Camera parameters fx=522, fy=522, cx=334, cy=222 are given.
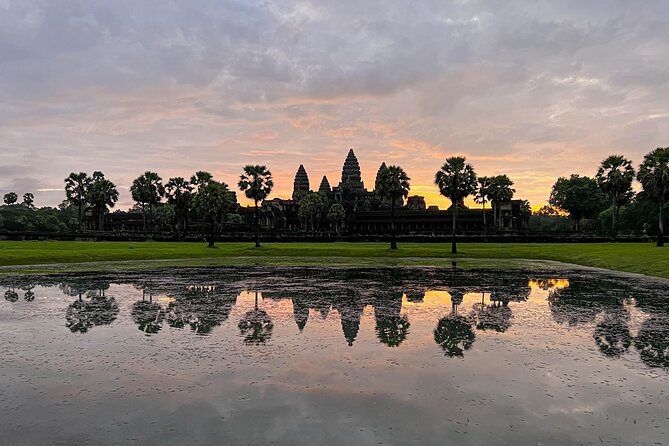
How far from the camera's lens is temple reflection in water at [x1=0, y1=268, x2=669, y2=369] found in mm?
13719

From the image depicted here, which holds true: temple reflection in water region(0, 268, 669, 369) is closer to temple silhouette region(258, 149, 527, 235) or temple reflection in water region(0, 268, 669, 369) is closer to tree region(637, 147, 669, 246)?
tree region(637, 147, 669, 246)

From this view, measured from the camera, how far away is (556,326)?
48.8ft

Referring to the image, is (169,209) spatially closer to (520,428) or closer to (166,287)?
(166,287)

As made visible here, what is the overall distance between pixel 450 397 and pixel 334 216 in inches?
4536

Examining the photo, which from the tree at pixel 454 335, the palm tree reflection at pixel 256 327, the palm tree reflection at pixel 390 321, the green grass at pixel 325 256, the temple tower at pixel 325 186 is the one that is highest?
the temple tower at pixel 325 186

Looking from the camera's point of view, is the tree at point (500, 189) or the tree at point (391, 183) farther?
the tree at point (500, 189)

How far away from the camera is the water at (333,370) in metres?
7.29

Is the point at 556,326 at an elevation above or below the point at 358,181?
below

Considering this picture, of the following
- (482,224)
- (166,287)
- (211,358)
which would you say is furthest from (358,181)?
(211,358)

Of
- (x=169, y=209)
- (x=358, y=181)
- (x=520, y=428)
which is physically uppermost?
(x=358, y=181)

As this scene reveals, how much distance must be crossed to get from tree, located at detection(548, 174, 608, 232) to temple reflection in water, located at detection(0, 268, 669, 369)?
94.1 metres

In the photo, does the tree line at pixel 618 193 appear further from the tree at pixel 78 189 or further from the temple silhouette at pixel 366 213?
the tree at pixel 78 189

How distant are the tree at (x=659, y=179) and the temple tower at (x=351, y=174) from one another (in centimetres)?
11236

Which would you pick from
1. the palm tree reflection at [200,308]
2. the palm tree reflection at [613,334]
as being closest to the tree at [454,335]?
the palm tree reflection at [613,334]
